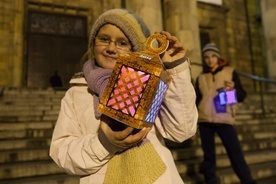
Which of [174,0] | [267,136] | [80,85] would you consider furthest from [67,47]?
[80,85]

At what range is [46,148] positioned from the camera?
371 centimetres

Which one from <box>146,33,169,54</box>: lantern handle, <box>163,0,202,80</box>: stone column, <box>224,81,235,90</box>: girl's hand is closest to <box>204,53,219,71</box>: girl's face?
<box>224,81,235,90</box>: girl's hand

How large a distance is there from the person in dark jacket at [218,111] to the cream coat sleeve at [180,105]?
1.94m

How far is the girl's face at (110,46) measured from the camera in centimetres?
118

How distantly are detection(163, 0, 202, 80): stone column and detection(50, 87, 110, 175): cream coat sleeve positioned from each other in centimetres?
702

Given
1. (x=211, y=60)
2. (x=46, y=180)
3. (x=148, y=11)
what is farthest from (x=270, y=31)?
(x=46, y=180)

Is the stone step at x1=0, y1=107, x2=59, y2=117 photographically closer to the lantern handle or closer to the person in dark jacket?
the person in dark jacket

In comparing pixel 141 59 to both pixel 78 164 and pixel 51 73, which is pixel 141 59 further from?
pixel 51 73

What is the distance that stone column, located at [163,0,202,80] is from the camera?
7.99 meters

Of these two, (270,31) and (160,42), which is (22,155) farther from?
(270,31)

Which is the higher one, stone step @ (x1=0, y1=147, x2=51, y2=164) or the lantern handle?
the lantern handle

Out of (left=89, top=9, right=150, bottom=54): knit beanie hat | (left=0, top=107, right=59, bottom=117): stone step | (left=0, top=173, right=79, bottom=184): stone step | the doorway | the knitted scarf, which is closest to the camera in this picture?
the knitted scarf

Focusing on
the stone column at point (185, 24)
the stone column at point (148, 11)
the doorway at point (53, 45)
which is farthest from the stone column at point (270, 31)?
the doorway at point (53, 45)

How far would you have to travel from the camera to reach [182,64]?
41.3 inches
